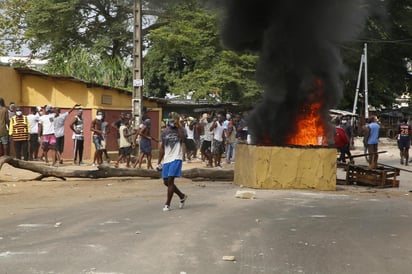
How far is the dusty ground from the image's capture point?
9.79 metres

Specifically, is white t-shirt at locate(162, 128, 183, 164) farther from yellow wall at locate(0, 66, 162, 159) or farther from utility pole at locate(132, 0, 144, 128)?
yellow wall at locate(0, 66, 162, 159)

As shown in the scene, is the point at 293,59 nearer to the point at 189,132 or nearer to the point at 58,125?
the point at 58,125

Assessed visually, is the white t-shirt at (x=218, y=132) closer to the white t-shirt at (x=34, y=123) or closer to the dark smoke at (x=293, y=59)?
the dark smoke at (x=293, y=59)

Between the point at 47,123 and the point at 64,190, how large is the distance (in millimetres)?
4928

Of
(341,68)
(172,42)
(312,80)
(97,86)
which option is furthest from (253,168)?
(172,42)

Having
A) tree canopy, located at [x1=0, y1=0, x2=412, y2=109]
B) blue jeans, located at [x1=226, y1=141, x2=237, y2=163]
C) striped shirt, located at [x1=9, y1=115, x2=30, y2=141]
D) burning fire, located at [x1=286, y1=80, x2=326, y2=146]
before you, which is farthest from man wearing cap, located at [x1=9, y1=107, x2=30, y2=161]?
tree canopy, located at [x1=0, y1=0, x2=412, y2=109]

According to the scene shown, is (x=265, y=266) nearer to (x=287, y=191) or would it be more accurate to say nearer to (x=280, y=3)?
(x=287, y=191)

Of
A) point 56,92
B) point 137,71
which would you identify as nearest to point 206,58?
point 56,92

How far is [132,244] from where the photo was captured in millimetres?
6559

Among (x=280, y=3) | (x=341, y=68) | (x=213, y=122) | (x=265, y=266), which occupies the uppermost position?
(x=280, y=3)

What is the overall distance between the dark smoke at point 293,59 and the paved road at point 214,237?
2737 mm

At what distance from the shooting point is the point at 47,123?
52.2ft

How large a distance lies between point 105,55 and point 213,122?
63.3 ft

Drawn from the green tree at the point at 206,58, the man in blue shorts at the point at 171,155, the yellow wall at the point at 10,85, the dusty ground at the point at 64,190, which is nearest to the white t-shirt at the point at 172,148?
the man in blue shorts at the point at 171,155
